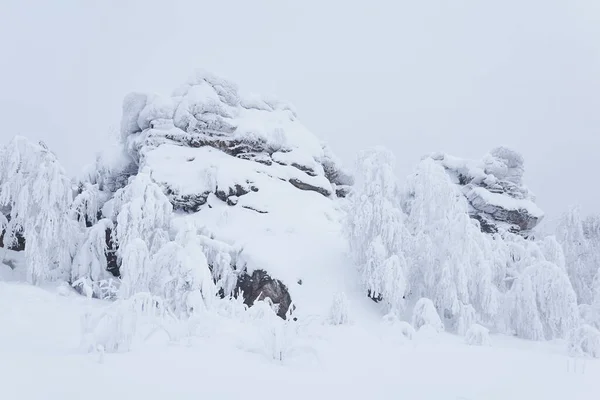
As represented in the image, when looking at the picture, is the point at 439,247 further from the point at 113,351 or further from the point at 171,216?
the point at 113,351

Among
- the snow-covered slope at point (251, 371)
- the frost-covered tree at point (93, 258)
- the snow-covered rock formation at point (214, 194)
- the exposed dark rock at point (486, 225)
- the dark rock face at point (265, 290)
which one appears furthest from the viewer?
the exposed dark rock at point (486, 225)

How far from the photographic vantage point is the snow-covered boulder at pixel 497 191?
26094 mm

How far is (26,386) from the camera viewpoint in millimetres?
3840

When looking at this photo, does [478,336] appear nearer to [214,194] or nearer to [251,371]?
[251,371]

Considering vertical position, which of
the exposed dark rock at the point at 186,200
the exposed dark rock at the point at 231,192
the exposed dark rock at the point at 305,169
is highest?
the exposed dark rock at the point at 305,169

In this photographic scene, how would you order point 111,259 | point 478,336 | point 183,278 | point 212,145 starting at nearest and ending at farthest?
point 183,278 → point 478,336 → point 111,259 → point 212,145

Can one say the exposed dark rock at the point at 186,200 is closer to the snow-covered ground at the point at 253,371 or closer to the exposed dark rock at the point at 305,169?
the exposed dark rock at the point at 305,169

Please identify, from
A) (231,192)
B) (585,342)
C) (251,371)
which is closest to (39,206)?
(231,192)

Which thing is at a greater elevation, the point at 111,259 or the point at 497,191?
the point at 497,191

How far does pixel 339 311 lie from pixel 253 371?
8981 millimetres

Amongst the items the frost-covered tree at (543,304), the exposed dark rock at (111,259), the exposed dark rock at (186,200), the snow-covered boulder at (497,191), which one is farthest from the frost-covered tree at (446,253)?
the exposed dark rock at (111,259)

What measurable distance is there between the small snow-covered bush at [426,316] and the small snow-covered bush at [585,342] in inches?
160

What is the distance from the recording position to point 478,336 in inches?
508

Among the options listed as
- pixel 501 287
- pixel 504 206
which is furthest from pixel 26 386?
pixel 504 206
